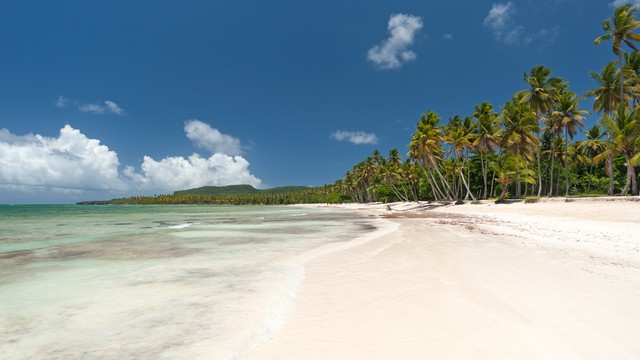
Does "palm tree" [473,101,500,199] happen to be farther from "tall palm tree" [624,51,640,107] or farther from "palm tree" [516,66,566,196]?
"tall palm tree" [624,51,640,107]

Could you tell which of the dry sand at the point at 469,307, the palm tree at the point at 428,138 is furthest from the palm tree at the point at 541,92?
the dry sand at the point at 469,307

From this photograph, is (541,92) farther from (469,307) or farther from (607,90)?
(469,307)

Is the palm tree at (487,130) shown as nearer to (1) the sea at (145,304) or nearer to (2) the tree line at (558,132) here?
(2) the tree line at (558,132)

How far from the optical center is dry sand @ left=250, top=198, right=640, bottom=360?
13.7ft

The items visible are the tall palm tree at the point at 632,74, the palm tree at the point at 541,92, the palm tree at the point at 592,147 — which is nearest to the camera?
the tall palm tree at the point at 632,74

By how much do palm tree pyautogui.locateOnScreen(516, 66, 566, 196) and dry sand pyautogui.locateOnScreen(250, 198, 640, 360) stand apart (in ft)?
134

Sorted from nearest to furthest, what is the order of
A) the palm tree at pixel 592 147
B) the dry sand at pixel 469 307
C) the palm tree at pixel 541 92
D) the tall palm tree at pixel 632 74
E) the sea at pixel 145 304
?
the dry sand at pixel 469 307
the sea at pixel 145 304
the tall palm tree at pixel 632 74
the palm tree at pixel 541 92
the palm tree at pixel 592 147

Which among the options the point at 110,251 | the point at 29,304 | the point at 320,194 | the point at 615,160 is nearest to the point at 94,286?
the point at 29,304

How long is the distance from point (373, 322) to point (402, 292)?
5.77 feet

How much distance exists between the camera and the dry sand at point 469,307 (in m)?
4.17

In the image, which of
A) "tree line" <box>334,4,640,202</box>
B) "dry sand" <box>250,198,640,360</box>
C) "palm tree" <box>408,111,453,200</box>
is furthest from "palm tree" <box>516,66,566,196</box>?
"dry sand" <box>250,198,640,360</box>

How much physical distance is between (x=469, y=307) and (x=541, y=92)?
49.6 metres

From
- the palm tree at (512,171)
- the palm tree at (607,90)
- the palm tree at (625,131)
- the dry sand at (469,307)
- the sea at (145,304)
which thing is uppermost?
the palm tree at (607,90)

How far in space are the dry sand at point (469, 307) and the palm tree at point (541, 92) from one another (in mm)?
40976
